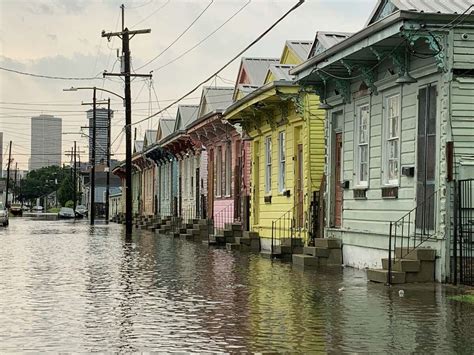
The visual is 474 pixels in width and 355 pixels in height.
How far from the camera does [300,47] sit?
29641mm

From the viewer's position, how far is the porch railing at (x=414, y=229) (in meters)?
16.2

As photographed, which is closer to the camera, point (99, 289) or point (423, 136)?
point (99, 289)

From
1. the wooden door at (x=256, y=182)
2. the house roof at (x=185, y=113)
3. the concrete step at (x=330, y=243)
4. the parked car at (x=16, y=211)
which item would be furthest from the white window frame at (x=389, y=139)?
the parked car at (x=16, y=211)

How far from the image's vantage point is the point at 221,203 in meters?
37.9

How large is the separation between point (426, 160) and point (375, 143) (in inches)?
112

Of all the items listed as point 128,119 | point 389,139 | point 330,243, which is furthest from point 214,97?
point 389,139

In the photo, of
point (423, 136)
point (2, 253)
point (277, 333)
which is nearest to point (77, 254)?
point (2, 253)

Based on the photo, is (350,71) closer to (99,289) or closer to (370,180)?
(370,180)

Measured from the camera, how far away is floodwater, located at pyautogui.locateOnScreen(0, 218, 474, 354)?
9578mm

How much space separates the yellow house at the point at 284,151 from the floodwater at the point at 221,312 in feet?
17.2

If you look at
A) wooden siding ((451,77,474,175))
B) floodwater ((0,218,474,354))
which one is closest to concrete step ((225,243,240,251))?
floodwater ((0,218,474,354))

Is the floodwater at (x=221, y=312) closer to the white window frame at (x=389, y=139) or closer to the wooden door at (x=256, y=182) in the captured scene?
the white window frame at (x=389, y=139)

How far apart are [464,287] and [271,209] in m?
13.9

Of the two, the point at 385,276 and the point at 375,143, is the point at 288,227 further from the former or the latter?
the point at 385,276
